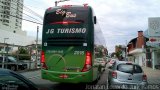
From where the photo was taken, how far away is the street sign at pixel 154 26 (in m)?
29.8

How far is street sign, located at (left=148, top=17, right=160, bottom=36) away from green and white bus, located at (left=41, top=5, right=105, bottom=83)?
732 inches

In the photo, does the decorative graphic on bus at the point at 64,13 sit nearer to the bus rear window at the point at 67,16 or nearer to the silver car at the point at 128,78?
the bus rear window at the point at 67,16

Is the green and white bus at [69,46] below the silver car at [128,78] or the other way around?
the other way around

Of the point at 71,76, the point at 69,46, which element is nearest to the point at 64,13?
the point at 69,46

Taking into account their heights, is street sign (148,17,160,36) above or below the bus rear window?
above

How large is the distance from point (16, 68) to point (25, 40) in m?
87.9

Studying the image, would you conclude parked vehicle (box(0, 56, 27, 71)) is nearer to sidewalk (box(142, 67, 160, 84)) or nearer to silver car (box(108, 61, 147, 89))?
sidewalk (box(142, 67, 160, 84))

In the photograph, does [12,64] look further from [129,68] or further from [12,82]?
[12,82]

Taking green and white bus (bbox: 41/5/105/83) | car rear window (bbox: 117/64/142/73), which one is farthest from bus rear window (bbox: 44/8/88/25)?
car rear window (bbox: 117/64/142/73)

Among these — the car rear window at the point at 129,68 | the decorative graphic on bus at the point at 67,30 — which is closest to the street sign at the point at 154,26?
the car rear window at the point at 129,68

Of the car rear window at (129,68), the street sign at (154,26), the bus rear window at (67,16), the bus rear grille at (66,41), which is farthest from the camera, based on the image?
the street sign at (154,26)

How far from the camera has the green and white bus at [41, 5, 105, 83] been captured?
40.5ft

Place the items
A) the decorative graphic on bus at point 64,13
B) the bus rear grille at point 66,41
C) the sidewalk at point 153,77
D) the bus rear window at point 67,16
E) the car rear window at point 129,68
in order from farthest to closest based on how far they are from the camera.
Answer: the sidewalk at point 153,77
the car rear window at point 129,68
the decorative graphic on bus at point 64,13
the bus rear window at point 67,16
the bus rear grille at point 66,41

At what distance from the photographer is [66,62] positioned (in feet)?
40.9
